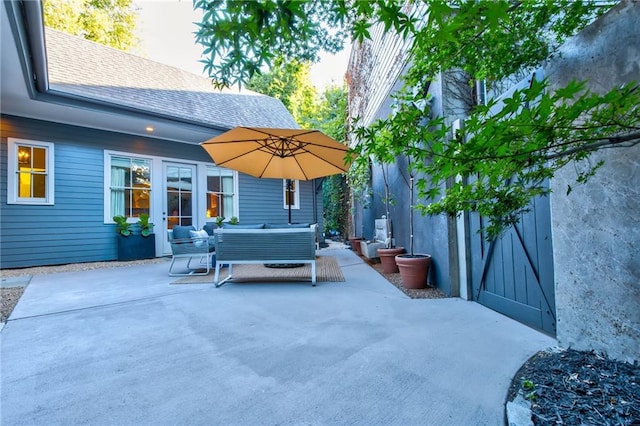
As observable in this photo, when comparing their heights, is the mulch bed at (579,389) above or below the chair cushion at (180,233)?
below

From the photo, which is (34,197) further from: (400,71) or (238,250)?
(400,71)

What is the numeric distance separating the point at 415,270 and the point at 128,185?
6364 millimetres

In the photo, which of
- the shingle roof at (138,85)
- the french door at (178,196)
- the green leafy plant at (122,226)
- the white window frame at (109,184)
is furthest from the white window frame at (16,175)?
the french door at (178,196)

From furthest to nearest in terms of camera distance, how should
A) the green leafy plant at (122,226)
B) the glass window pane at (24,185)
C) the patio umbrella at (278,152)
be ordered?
the green leafy plant at (122,226)
the glass window pane at (24,185)
the patio umbrella at (278,152)

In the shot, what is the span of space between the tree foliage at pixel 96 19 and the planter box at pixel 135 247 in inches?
381

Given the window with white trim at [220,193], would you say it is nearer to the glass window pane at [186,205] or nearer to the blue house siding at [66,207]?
the glass window pane at [186,205]

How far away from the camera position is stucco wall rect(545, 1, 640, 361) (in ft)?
5.01

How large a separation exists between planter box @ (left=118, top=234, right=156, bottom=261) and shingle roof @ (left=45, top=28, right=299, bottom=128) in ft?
8.83

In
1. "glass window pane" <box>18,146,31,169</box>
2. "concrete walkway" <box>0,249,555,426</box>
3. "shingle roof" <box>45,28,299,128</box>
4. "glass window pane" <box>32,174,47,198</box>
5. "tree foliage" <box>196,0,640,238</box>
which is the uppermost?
"shingle roof" <box>45,28,299,128</box>

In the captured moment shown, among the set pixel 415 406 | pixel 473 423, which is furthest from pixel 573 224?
pixel 415 406

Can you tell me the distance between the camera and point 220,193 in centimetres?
828

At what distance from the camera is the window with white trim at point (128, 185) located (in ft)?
21.3

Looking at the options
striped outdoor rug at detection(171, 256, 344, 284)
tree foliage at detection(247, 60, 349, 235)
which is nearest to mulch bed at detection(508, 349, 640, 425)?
striped outdoor rug at detection(171, 256, 344, 284)

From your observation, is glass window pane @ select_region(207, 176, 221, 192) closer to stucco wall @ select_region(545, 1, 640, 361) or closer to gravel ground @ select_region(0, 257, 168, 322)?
gravel ground @ select_region(0, 257, 168, 322)
